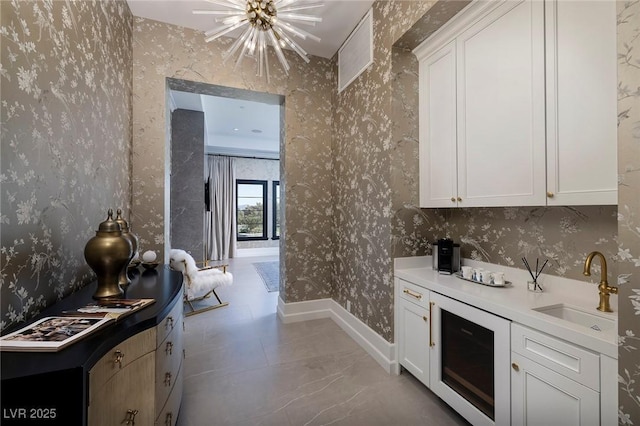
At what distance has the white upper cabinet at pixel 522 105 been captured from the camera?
1.28 m

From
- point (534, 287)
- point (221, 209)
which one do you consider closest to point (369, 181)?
point (534, 287)

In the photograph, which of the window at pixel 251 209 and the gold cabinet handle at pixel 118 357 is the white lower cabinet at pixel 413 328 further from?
the window at pixel 251 209

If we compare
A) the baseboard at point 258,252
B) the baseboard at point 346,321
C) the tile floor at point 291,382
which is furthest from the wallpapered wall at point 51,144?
the baseboard at point 258,252

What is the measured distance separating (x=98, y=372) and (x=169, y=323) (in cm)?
55

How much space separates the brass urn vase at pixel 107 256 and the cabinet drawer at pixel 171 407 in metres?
0.61

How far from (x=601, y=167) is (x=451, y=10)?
1.38 m

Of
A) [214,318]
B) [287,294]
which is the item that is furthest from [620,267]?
[214,318]

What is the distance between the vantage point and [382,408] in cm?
186

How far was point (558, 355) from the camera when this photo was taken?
1223 mm

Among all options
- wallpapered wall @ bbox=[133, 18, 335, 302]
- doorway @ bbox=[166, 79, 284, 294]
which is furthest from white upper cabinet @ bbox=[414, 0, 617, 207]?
doorway @ bbox=[166, 79, 284, 294]

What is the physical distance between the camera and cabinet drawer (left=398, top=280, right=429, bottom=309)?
198 centimetres

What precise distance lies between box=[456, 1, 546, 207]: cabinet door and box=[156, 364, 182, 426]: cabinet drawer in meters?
2.17

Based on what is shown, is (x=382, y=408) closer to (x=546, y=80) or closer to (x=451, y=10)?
(x=546, y=80)

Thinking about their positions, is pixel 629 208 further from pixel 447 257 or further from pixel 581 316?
pixel 447 257
